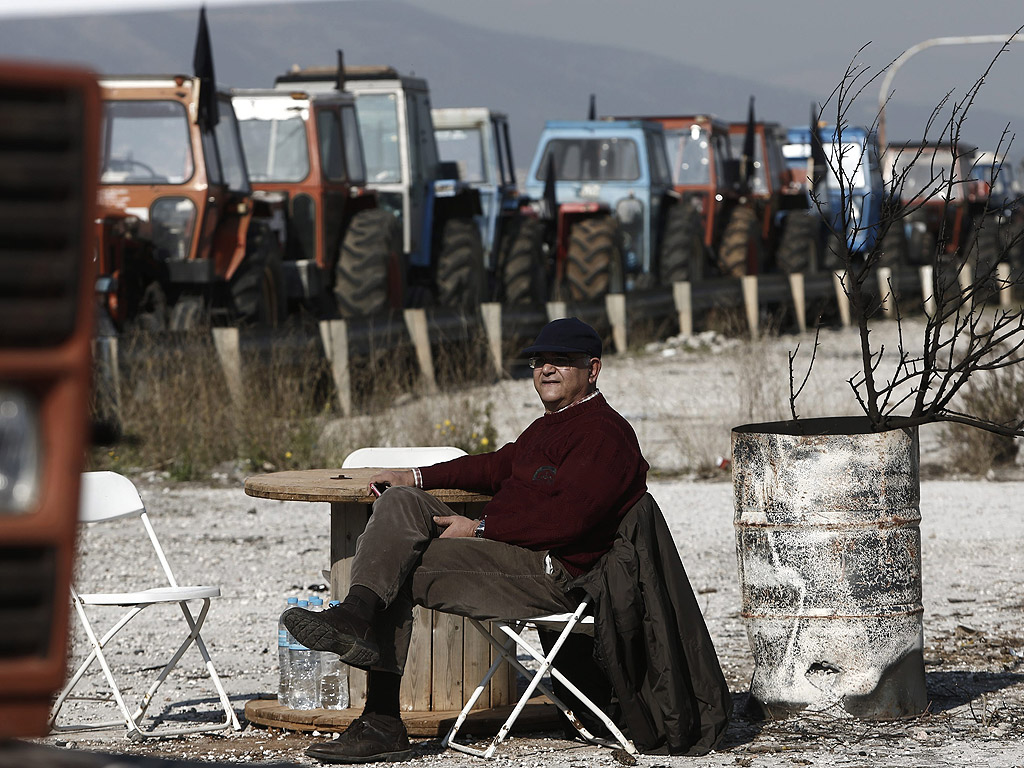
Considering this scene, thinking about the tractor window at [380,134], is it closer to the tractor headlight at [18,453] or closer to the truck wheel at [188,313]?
the truck wheel at [188,313]

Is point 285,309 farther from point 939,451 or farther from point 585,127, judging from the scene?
point 585,127

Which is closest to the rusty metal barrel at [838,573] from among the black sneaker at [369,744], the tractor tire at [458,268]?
the black sneaker at [369,744]

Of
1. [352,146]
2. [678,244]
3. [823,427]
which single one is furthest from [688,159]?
[823,427]

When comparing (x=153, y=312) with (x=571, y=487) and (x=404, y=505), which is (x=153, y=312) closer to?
(x=404, y=505)

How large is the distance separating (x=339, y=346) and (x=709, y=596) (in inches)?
226

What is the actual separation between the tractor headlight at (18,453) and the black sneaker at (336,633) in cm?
263

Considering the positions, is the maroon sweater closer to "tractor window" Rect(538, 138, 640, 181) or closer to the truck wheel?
the truck wheel

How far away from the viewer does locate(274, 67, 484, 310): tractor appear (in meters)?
15.2

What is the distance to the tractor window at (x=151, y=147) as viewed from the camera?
11.9 meters

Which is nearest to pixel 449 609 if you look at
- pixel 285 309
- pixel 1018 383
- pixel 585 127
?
pixel 1018 383

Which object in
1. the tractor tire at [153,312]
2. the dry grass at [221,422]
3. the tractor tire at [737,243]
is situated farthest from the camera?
the tractor tire at [737,243]

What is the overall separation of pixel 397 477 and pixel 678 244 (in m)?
14.8

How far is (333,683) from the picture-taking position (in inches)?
203

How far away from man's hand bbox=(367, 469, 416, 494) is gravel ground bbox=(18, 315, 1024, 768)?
30.4 inches
